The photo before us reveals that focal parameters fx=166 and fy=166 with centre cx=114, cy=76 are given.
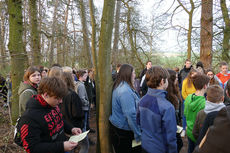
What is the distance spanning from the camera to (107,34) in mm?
2676

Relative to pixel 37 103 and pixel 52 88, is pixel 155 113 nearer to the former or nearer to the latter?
pixel 52 88

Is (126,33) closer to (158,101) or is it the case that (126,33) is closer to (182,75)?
(182,75)

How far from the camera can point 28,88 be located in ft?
8.76

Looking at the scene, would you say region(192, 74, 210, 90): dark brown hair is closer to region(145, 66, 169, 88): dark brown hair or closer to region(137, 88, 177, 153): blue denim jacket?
region(145, 66, 169, 88): dark brown hair

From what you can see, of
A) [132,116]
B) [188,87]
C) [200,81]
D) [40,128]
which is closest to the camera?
[40,128]

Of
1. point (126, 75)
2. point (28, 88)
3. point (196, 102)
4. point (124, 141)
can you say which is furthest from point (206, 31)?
point (28, 88)

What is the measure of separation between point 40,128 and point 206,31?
6402 mm

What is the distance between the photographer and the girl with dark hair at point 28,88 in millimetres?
2562

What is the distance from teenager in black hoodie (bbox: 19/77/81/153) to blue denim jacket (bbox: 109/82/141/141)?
884 millimetres

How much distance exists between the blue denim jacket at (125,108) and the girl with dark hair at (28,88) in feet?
4.33

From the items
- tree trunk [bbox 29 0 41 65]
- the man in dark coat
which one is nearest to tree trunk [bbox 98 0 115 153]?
the man in dark coat

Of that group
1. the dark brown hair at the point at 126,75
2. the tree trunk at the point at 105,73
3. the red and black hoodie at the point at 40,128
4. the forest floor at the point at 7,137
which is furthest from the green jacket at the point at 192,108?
the red and black hoodie at the point at 40,128

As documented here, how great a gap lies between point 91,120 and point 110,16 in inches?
172

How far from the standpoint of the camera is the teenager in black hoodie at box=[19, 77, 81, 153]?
4.98 ft
